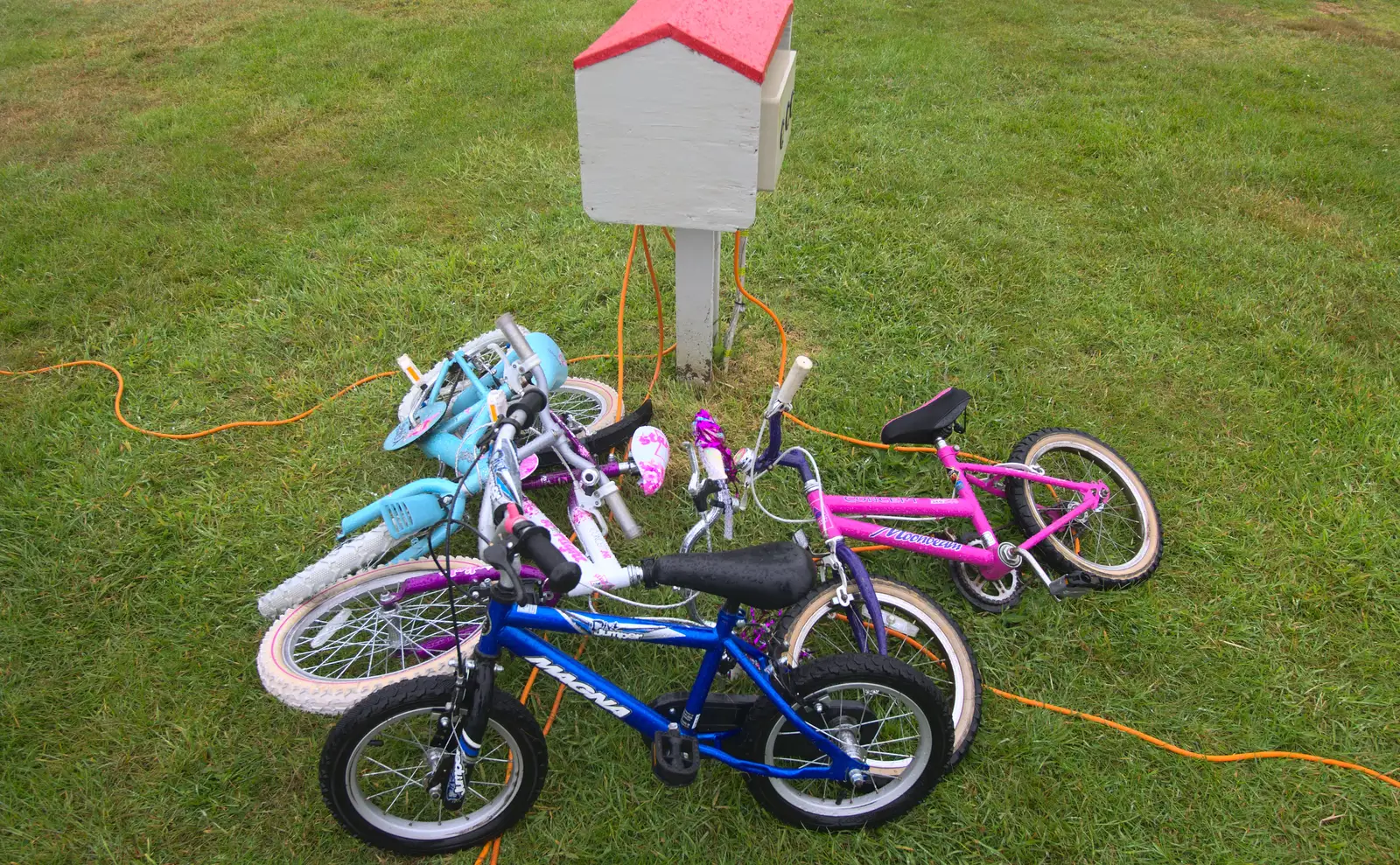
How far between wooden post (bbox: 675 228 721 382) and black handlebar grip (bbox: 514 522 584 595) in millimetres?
1854

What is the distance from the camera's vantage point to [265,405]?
12.1 ft

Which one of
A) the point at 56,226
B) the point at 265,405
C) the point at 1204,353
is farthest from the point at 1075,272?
the point at 56,226

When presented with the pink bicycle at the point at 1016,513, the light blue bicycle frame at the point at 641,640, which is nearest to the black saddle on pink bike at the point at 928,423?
the pink bicycle at the point at 1016,513

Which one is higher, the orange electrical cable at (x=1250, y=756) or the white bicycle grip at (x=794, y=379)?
the white bicycle grip at (x=794, y=379)

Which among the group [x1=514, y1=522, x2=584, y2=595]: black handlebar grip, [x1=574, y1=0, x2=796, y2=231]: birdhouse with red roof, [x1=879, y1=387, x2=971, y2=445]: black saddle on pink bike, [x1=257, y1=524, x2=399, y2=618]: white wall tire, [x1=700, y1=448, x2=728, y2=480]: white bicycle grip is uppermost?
[x1=574, y1=0, x2=796, y2=231]: birdhouse with red roof

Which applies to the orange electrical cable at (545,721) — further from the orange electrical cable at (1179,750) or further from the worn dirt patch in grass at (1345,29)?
the worn dirt patch in grass at (1345,29)

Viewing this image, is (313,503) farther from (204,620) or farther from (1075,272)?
(1075,272)

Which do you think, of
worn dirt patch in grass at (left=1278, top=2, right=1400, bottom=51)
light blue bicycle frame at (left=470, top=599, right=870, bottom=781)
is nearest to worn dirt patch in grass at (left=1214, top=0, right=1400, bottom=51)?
worn dirt patch in grass at (left=1278, top=2, right=1400, bottom=51)

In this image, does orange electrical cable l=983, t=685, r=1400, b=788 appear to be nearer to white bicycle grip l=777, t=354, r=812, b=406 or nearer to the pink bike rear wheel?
the pink bike rear wheel

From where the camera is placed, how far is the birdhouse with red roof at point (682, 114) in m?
2.65

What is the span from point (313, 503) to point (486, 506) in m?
1.62

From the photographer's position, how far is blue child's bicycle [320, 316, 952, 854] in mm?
1808

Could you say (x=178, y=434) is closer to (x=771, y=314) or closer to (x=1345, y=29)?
(x=771, y=314)

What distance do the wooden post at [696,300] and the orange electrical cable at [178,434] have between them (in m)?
1.45
